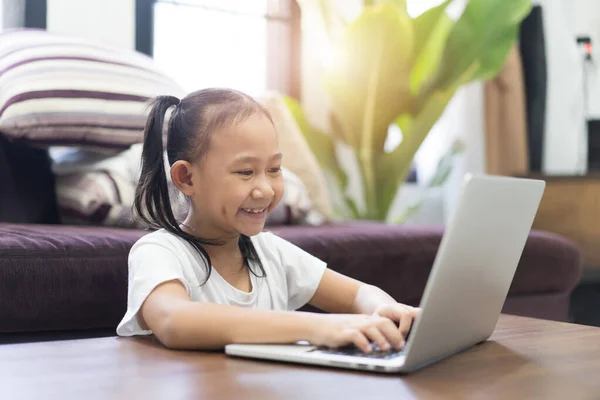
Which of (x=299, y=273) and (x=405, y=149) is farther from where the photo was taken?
(x=405, y=149)

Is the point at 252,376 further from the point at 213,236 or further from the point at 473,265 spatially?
the point at 213,236

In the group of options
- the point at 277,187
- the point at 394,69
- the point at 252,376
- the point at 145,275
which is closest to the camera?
the point at 252,376

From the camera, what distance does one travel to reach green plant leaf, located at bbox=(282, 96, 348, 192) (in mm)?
2895

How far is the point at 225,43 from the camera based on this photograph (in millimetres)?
2977

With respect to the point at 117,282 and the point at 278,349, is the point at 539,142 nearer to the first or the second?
the point at 117,282

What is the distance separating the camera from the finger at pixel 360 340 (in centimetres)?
72

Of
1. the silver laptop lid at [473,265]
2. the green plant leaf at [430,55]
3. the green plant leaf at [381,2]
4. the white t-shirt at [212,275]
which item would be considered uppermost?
the green plant leaf at [381,2]

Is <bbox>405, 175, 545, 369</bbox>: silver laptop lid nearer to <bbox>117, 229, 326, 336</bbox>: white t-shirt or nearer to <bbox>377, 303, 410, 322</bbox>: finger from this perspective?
<bbox>377, 303, 410, 322</bbox>: finger

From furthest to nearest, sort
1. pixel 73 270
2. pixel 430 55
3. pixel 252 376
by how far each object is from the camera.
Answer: pixel 430 55 → pixel 73 270 → pixel 252 376

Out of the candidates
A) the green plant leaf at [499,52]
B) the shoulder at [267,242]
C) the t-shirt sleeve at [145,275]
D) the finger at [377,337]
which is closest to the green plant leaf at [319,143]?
the green plant leaf at [499,52]

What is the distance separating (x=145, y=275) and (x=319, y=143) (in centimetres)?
212

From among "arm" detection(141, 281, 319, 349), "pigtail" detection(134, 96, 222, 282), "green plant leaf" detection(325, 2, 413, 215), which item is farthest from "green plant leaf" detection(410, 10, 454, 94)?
"arm" detection(141, 281, 319, 349)


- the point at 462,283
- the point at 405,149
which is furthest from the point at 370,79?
the point at 462,283

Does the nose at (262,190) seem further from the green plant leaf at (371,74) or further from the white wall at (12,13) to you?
the green plant leaf at (371,74)
